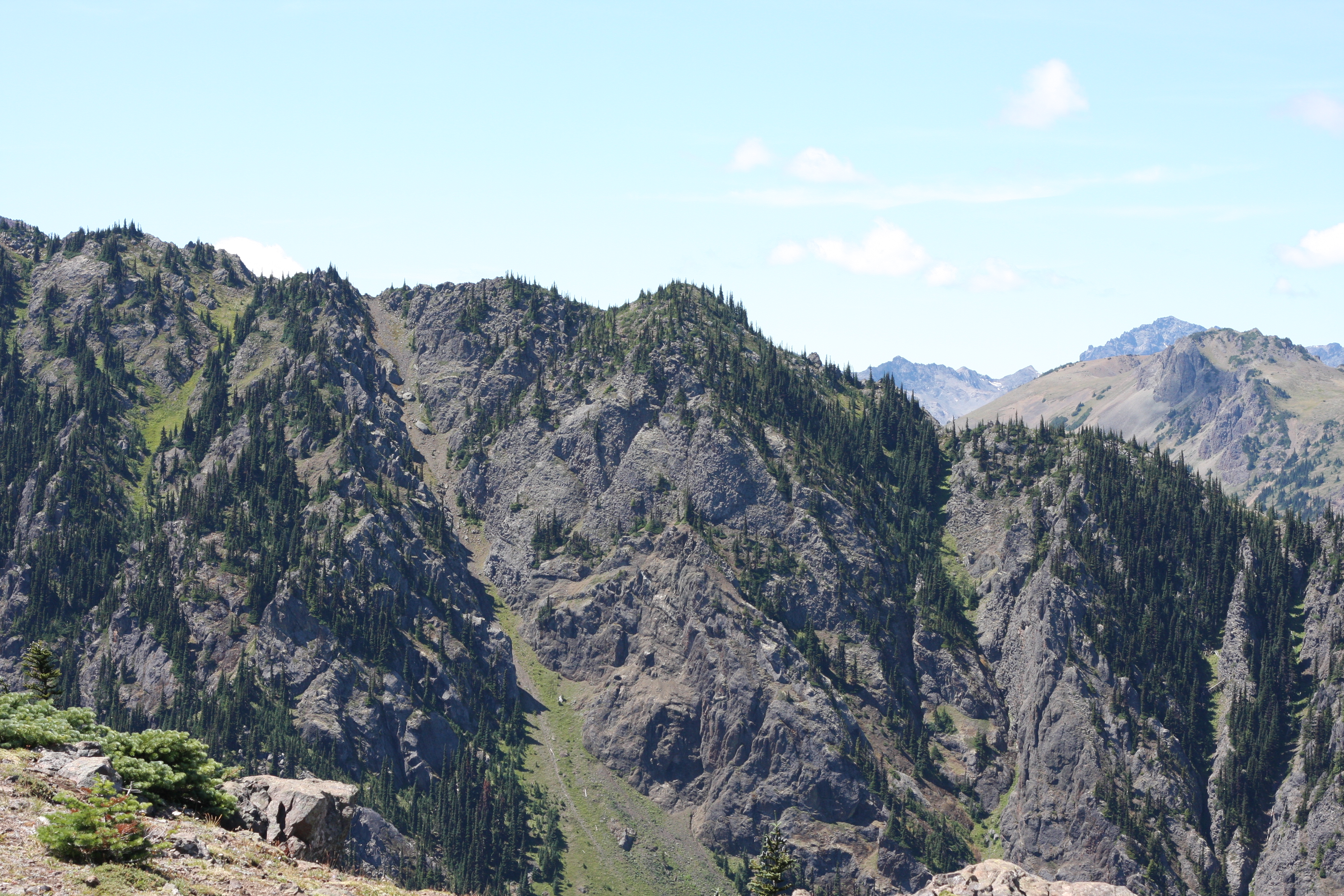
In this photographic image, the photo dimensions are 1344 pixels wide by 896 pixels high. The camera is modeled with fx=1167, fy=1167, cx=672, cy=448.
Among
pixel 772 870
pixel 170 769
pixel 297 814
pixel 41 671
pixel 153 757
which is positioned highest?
pixel 153 757

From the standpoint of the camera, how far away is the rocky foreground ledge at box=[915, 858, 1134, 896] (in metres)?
78.1

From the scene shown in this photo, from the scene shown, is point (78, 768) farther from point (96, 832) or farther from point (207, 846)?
point (96, 832)

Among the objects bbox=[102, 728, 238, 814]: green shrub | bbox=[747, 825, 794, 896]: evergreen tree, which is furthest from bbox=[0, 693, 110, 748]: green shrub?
bbox=[747, 825, 794, 896]: evergreen tree

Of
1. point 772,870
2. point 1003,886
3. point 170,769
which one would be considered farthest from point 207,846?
point 1003,886

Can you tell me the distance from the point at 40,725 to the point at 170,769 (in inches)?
376

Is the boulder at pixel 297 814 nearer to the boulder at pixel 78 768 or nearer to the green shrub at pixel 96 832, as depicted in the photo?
the boulder at pixel 78 768

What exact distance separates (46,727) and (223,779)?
372 inches

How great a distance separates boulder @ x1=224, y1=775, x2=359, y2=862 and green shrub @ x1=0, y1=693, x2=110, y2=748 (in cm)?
896

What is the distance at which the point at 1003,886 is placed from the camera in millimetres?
78562

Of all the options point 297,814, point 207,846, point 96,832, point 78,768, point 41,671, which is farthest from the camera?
point 41,671

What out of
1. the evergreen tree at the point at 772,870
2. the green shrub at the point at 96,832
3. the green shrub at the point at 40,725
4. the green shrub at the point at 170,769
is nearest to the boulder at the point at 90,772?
the green shrub at the point at 170,769

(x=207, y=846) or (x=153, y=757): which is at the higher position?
(x=153, y=757)

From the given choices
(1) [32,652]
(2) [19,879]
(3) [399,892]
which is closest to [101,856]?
(2) [19,879]

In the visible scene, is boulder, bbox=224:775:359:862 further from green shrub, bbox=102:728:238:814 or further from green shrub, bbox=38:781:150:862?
green shrub, bbox=38:781:150:862
